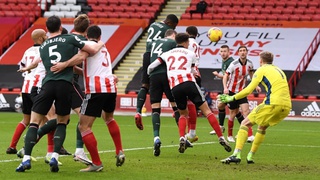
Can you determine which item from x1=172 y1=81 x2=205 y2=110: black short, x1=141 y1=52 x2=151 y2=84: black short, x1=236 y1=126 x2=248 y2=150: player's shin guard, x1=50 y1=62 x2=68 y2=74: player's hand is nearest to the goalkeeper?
x1=236 y1=126 x2=248 y2=150: player's shin guard

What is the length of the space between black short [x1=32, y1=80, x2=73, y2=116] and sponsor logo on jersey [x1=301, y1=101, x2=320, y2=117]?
17.8 m

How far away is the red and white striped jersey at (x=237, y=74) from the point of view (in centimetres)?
1905

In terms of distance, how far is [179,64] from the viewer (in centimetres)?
1452

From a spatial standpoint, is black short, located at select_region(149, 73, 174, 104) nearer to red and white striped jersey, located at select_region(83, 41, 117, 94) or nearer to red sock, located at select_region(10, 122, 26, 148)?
red sock, located at select_region(10, 122, 26, 148)

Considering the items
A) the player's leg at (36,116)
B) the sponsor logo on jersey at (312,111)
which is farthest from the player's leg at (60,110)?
the sponsor logo on jersey at (312,111)

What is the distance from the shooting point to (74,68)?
12453mm

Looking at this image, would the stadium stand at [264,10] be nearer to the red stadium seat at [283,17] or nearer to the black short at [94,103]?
the red stadium seat at [283,17]

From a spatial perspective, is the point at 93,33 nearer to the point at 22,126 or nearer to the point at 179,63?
the point at 179,63

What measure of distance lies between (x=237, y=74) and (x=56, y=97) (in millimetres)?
7986

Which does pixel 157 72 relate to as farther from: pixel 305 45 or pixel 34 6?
pixel 34 6

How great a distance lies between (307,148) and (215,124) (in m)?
3.20

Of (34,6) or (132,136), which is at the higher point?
(34,6)

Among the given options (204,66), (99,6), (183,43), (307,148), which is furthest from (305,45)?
(183,43)

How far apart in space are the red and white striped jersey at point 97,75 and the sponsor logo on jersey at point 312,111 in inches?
681
